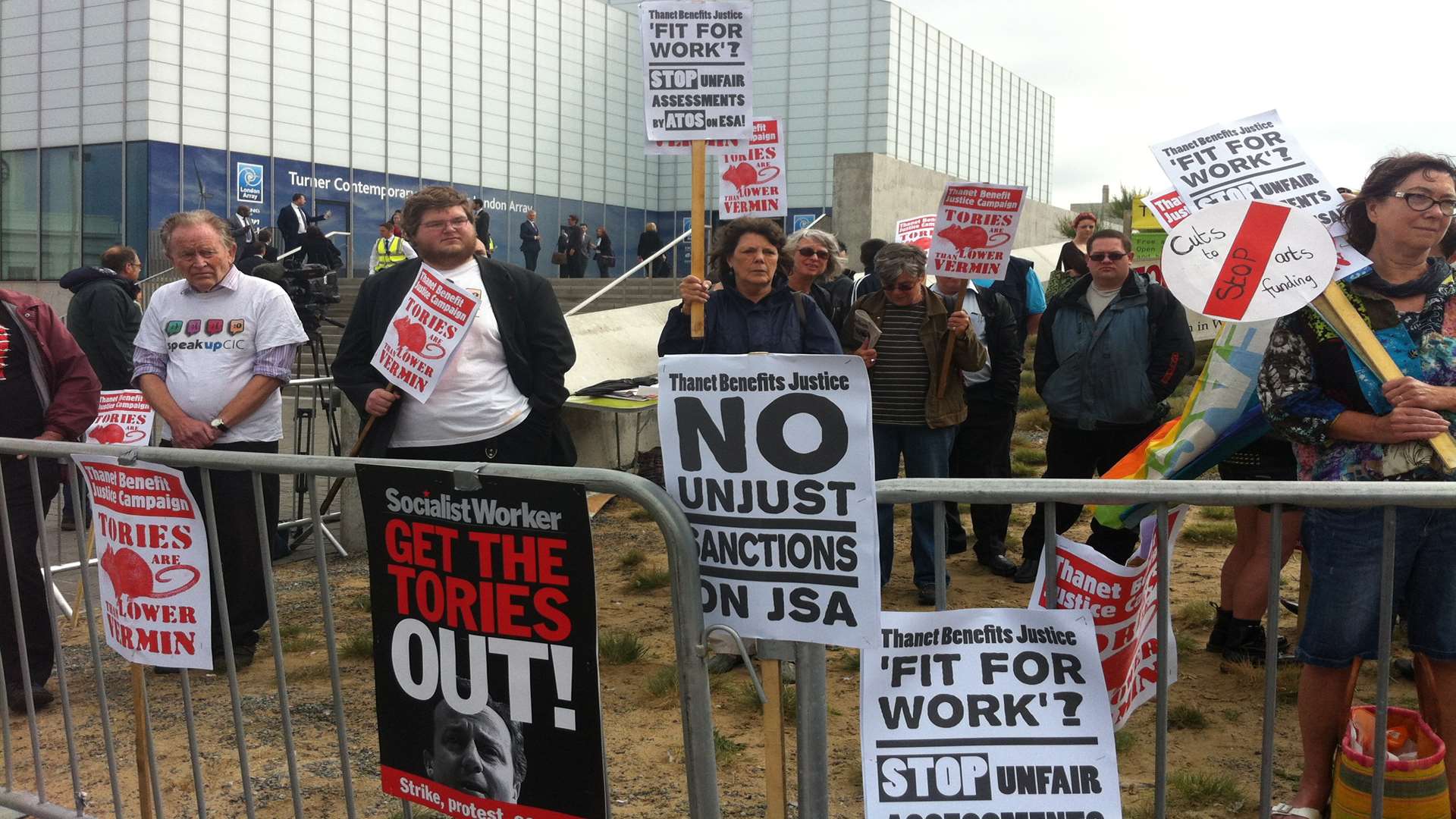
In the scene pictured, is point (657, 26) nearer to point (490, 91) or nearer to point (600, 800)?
point (600, 800)

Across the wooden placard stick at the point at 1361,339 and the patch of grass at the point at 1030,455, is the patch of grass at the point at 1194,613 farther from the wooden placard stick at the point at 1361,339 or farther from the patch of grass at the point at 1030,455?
the patch of grass at the point at 1030,455

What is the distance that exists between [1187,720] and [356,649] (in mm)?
3612

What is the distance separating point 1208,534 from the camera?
7.66 meters

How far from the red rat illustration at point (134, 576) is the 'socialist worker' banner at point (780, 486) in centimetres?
167

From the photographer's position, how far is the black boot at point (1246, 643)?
5195 mm

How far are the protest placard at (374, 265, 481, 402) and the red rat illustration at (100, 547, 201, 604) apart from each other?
139cm

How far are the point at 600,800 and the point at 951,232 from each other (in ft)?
14.4

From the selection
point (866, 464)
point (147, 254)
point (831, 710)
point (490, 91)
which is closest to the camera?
point (866, 464)

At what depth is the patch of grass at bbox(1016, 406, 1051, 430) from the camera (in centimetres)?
1198

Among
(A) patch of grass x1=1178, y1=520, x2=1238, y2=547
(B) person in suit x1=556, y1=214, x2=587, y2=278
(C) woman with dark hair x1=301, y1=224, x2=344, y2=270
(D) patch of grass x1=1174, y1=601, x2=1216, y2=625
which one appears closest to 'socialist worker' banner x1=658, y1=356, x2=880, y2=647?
(D) patch of grass x1=1174, y1=601, x2=1216, y2=625

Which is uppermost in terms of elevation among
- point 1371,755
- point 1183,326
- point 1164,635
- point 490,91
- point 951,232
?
point 490,91

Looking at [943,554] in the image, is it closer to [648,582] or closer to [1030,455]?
[648,582]

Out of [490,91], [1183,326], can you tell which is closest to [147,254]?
[490,91]

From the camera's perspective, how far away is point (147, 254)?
27922mm
